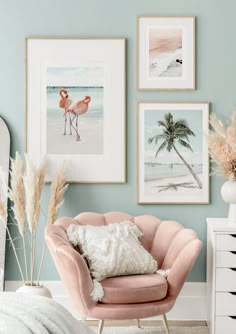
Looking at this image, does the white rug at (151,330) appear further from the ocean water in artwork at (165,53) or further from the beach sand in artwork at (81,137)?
the ocean water in artwork at (165,53)

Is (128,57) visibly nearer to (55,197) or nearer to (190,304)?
(55,197)

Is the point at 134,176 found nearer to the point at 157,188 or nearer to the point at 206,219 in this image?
the point at 157,188

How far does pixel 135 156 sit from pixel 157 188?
0.29 meters

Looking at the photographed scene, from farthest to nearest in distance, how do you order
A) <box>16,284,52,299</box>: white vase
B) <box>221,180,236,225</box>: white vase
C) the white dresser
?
<box>16,284,52,299</box>: white vase < <box>221,180,236,225</box>: white vase < the white dresser

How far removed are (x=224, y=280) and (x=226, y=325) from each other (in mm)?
293

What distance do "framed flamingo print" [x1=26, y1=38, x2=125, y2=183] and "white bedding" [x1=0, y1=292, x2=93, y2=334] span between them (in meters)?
2.03

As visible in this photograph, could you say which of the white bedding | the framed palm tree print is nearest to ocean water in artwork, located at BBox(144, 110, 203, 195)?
the framed palm tree print

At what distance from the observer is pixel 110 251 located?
13.2ft

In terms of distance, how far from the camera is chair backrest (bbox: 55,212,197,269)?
4.25 meters

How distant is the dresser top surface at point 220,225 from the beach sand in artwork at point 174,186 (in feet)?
0.97

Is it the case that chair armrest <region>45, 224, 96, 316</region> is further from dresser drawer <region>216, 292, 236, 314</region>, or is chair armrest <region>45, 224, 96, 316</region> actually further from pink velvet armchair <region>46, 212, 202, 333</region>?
dresser drawer <region>216, 292, 236, 314</region>

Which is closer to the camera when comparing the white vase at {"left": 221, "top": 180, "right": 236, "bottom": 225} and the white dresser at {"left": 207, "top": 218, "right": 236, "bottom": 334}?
the white dresser at {"left": 207, "top": 218, "right": 236, "bottom": 334}

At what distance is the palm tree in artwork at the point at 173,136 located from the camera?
4.56 metres

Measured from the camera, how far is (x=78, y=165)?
15.1ft
